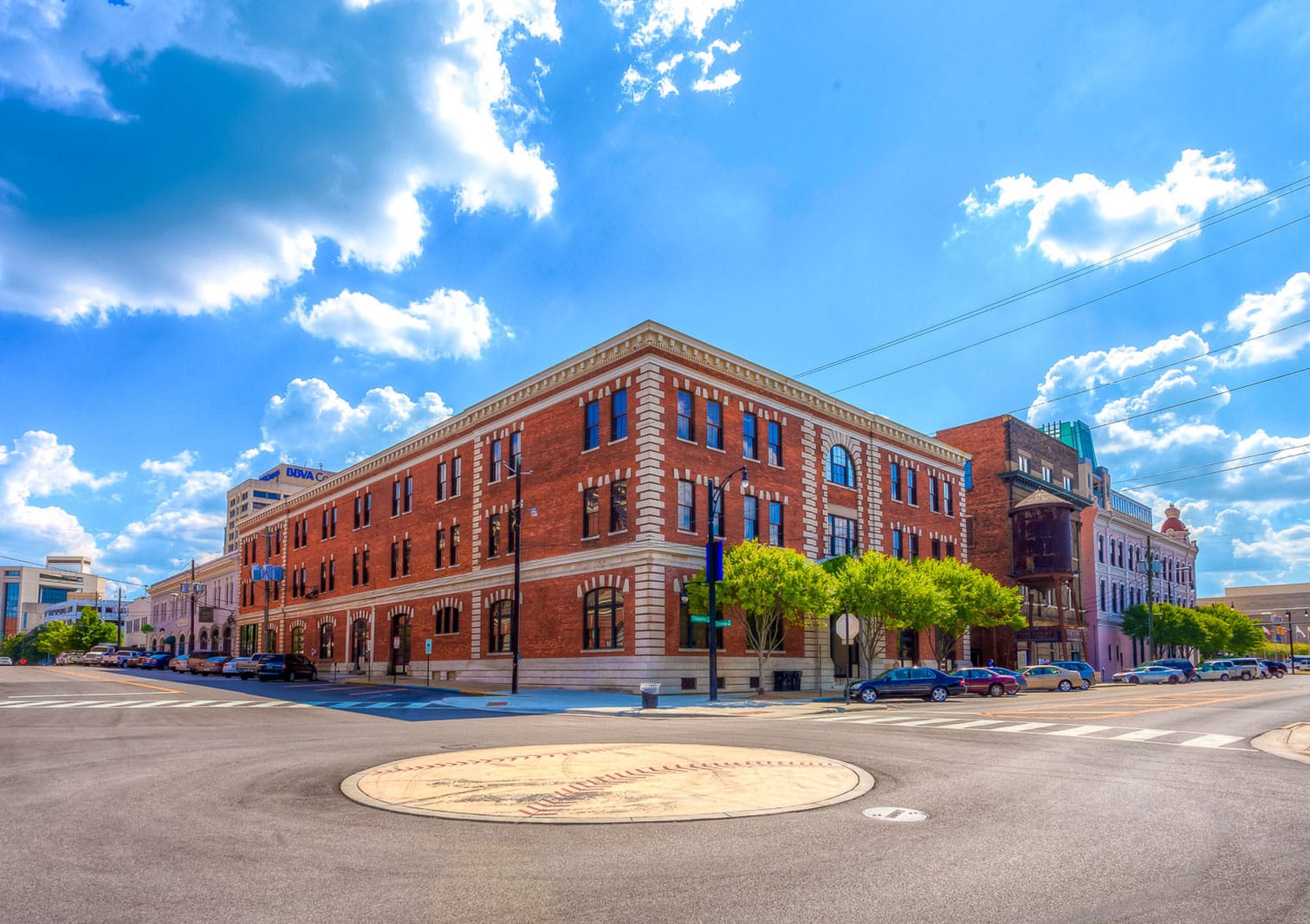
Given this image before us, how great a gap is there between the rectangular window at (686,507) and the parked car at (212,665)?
36.0 meters

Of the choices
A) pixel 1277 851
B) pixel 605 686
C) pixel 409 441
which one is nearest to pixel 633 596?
pixel 605 686

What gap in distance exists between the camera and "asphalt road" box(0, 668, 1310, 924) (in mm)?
6793

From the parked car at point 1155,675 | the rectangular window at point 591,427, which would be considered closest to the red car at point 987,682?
the rectangular window at point 591,427

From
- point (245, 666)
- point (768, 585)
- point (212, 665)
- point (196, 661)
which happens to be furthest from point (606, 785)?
point (196, 661)

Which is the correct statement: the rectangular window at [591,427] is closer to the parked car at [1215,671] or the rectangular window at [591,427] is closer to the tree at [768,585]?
the tree at [768,585]

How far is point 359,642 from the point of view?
198ft

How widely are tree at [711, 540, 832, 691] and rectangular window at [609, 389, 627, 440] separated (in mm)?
6671

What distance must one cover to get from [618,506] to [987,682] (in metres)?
Answer: 18.1

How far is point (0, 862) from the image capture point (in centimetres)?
805

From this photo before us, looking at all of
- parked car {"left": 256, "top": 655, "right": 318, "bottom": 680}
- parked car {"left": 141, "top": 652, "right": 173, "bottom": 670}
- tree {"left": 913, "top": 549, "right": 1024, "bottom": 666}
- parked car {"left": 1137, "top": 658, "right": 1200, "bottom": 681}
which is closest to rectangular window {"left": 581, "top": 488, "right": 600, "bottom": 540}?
tree {"left": 913, "top": 549, "right": 1024, "bottom": 666}

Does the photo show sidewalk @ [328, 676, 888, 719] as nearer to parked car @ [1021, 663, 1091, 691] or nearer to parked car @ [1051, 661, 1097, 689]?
parked car @ [1021, 663, 1091, 691]

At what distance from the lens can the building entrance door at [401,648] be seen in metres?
53.7

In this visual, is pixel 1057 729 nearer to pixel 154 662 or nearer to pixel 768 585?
pixel 768 585

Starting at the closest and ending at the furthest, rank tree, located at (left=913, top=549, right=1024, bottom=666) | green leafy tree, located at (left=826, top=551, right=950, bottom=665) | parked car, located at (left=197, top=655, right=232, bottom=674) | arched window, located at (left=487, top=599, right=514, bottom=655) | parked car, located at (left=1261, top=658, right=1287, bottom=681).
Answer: green leafy tree, located at (left=826, top=551, right=950, bottom=665) < arched window, located at (left=487, top=599, right=514, bottom=655) < tree, located at (left=913, top=549, right=1024, bottom=666) < parked car, located at (left=197, top=655, right=232, bottom=674) < parked car, located at (left=1261, top=658, right=1287, bottom=681)
